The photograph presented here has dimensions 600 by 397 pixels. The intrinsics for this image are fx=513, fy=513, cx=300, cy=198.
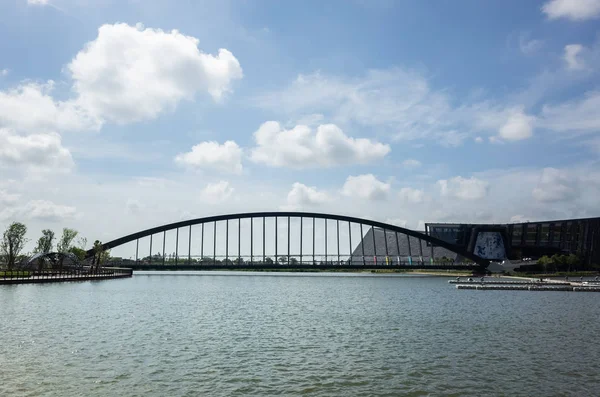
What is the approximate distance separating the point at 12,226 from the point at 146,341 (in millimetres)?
73492

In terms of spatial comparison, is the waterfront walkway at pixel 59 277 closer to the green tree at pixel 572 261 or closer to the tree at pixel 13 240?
the tree at pixel 13 240

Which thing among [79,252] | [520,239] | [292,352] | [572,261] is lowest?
[292,352]

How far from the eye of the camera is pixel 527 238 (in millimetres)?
156000

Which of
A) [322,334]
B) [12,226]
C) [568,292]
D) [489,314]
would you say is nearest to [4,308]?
[322,334]

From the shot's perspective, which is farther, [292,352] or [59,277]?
[59,277]

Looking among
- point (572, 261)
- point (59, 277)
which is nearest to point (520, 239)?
point (572, 261)

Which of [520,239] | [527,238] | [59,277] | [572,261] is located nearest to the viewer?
[59,277]

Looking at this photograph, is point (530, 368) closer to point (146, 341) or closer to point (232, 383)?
point (232, 383)

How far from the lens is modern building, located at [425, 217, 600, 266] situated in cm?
13938

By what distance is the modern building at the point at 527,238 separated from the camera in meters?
139

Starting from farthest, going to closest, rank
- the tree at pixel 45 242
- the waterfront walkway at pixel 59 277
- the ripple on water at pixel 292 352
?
the tree at pixel 45 242 < the waterfront walkway at pixel 59 277 < the ripple on water at pixel 292 352

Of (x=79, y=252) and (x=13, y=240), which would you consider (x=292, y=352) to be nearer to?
(x=13, y=240)

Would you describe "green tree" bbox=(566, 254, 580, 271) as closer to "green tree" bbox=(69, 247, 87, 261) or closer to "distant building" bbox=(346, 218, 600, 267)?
"distant building" bbox=(346, 218, 600, 267)

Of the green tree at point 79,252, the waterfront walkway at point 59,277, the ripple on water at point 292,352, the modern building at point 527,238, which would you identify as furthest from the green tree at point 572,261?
the green tree at point 79,252
